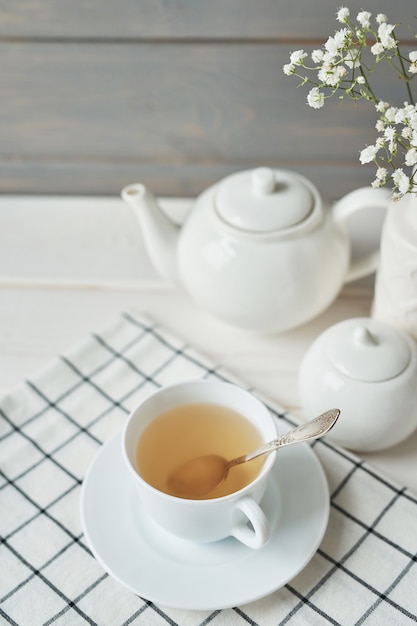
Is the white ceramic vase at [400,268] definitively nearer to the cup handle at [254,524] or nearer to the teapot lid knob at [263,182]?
the teapot lid knob at [263,182]

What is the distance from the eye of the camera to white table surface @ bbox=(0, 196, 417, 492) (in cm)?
85

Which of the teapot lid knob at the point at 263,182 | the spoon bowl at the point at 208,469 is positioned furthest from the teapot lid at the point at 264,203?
the spoon bowl at the point at 208,469

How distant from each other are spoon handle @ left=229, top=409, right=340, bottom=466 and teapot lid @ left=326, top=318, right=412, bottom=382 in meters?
0.10

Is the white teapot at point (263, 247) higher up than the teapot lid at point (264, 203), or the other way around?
the teapot lid at point (264, 203)

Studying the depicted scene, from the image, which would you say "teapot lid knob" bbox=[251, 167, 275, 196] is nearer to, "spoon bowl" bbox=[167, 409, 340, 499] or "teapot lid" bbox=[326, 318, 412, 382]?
"teapot lid" bbox=[326, 318, 412, 382]

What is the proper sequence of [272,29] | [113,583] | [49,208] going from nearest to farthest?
[113,583], [272,29], [49,208]

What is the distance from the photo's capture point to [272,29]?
949mm

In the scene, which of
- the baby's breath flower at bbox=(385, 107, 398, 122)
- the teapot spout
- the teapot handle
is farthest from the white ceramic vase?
the teapot spout

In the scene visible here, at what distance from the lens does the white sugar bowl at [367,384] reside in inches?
27.3

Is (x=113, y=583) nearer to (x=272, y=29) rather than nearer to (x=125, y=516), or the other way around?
(x=125, y=516)

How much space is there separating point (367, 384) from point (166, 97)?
56 cm

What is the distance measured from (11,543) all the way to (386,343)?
0.41 metres

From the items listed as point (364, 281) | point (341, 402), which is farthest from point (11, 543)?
point (364, 281)

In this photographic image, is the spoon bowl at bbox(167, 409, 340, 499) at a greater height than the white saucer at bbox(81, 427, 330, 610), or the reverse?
the spoon bowl at bbox(167, 409, 340, 499)
